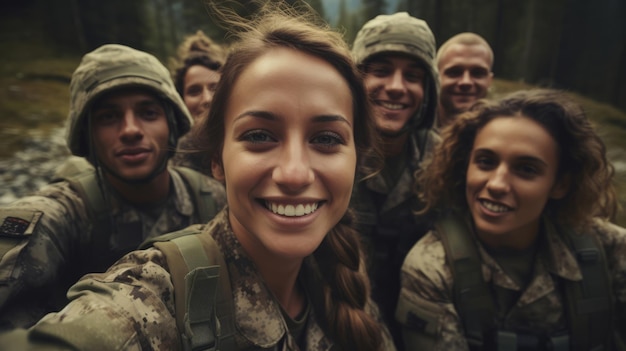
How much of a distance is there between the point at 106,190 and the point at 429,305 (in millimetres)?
2609

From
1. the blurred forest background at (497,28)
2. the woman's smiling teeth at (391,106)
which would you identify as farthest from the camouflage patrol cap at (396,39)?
the blurred forest background at (497,28)

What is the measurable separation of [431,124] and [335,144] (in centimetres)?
285

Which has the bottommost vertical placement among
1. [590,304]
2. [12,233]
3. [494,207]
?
[590,304]

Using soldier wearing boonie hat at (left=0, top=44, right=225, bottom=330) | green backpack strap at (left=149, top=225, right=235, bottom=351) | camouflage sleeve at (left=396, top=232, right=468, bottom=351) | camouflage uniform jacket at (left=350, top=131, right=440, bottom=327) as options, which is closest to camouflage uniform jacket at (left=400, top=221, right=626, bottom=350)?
camouflage sleeve at (left=396, top=232, right=468, bottom=351)

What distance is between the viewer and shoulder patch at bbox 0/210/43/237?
2.30 metres

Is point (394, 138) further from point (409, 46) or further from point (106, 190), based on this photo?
point (106, 190)

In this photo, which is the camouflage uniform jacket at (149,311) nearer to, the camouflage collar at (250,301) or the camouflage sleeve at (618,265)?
the camouflage collar at (250,301)

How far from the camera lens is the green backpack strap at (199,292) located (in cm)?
138

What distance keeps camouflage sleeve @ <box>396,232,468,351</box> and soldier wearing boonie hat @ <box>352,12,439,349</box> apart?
641mm

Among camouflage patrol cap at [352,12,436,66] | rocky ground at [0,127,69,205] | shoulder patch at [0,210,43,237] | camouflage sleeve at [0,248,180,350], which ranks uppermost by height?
camouflage patrol cap at [352,12,436,66]

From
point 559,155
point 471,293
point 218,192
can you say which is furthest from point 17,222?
point 559,155

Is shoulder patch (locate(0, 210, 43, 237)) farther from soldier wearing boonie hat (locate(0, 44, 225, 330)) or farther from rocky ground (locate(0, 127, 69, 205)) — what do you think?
rocky ground (locate(0, 127, 69, 205))

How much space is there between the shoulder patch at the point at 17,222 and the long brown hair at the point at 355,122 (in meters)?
1.23

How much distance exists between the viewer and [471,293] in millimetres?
2631
